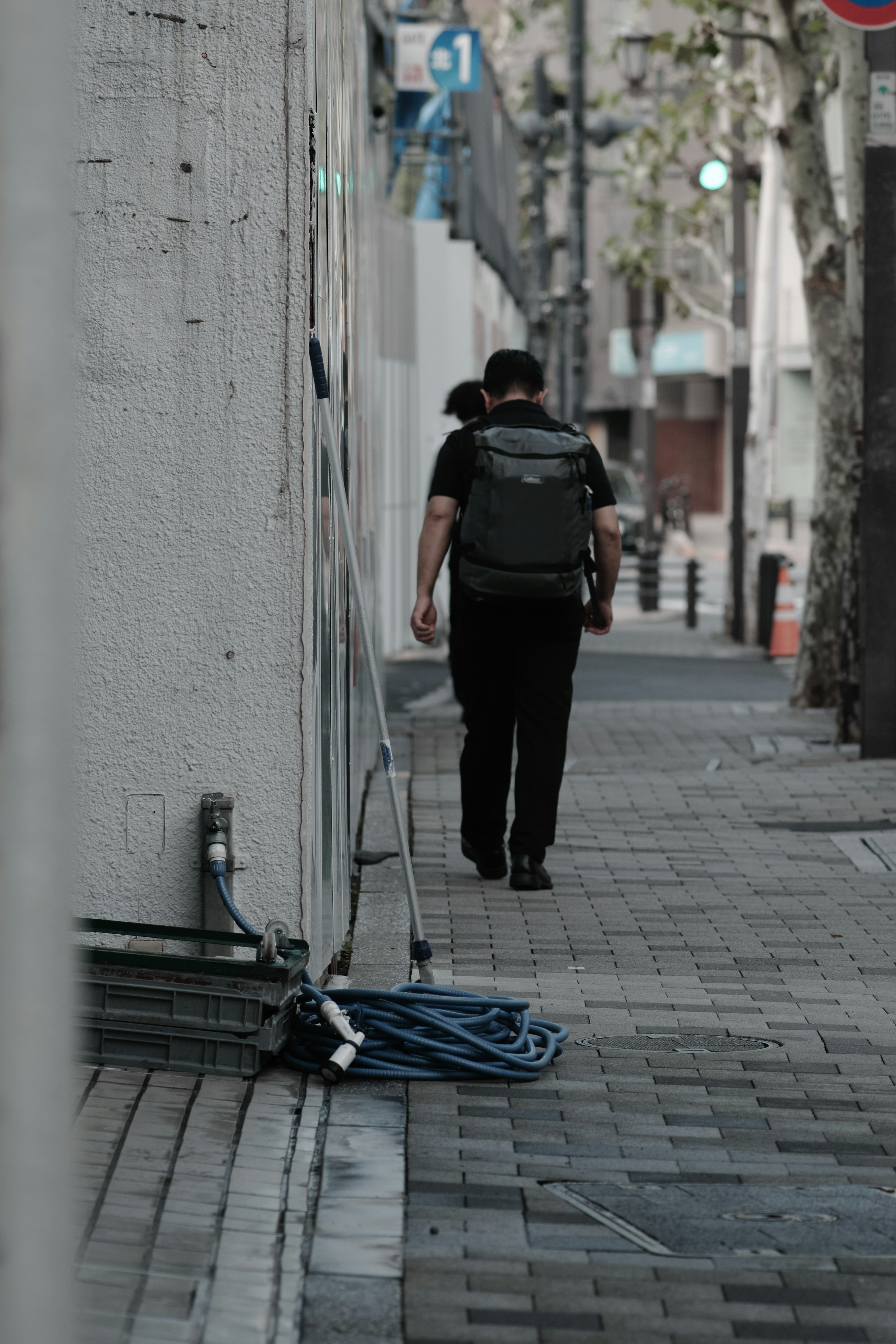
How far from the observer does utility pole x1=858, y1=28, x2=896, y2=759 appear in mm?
10445

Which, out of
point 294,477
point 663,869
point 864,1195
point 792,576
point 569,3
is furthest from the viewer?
point 792,576

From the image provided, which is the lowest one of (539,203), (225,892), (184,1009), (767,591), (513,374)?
(767,591)

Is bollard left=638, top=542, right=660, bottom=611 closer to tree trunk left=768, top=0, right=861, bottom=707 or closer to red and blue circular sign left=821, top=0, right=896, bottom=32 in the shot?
tree trunk left=768, top=0, right=861, bottom=707

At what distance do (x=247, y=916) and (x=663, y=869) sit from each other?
9.14 ft

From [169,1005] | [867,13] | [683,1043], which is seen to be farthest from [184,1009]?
[867,13]

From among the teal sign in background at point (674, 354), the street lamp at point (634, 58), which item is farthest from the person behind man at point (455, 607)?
the teal sign in background at point (674, 354)

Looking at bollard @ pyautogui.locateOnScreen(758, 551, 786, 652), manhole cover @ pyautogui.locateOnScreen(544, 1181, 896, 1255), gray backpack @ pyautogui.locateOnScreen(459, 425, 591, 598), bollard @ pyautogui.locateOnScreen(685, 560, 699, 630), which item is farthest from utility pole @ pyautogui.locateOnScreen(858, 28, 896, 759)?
bollard @ pyautogui.locateOnScreen(685, 560, 699, 630)

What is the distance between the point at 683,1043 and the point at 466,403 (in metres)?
5.26

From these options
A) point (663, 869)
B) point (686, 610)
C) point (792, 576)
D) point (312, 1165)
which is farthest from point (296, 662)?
point (792, 576)

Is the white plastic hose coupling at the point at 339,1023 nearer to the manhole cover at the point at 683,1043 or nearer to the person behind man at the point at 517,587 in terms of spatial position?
the manhole cover at the point at 683,1043

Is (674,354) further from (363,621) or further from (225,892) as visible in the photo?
(225,892)

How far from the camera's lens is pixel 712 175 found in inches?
793

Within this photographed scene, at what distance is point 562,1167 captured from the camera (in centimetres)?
411

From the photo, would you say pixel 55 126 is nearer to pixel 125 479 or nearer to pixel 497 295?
pixel 125 479
